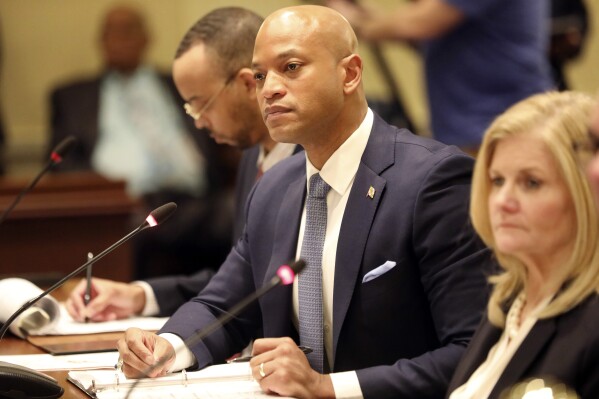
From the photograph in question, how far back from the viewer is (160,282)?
3.54 meters

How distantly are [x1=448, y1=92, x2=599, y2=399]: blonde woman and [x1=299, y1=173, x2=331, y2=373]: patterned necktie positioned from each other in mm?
509

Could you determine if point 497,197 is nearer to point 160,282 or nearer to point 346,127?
point 346,127

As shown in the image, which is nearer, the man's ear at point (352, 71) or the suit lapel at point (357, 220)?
the suit lapel at point (357, 220)

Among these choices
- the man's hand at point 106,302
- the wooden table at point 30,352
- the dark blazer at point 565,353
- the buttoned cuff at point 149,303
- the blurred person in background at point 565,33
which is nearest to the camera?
the dark blazer at point 565,353

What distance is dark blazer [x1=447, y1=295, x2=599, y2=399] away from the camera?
6.57 ft

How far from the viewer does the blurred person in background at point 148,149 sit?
6.61 meters

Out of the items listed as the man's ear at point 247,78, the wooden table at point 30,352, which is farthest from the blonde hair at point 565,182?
the man's ear at point 247,78

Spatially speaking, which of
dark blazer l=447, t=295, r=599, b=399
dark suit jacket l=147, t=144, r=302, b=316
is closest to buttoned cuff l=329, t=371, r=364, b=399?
dark blazer l=447, t=295, r=599, b=399

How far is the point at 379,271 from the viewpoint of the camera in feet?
8.71

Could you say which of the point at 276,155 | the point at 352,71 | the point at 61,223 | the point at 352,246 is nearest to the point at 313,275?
the point at 352,246

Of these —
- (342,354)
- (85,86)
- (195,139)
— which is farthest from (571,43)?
(342,354)

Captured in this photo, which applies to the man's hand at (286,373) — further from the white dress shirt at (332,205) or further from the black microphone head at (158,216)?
the black microphone head at (158,216)

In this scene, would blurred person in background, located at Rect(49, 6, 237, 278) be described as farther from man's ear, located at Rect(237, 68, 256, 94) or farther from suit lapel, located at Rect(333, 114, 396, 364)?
suit lapel, located at Rect(333, 114, 396, 364)

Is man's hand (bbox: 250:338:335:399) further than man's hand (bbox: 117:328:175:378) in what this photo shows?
No
